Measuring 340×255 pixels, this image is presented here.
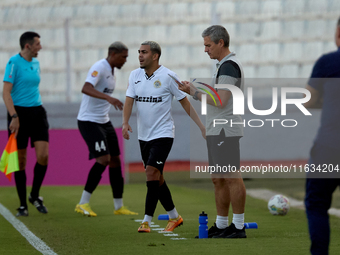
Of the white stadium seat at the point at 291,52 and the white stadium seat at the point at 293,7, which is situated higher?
the white stadium seat at the point at 293,7

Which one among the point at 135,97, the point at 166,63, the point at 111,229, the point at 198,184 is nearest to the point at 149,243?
the point at 111,229

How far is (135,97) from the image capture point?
19.8 ft

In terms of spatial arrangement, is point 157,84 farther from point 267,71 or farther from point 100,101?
point 267,71

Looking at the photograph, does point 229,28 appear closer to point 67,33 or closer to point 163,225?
point 67,33

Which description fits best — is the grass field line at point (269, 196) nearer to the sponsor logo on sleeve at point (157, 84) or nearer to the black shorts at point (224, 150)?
the black shorts at point (224, 150)

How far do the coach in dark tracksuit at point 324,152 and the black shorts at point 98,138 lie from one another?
390 centimetres

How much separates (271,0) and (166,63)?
3.10 metres

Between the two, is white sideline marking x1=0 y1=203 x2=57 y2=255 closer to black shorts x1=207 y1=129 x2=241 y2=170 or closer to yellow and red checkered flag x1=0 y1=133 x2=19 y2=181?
yellow and red checkered flag x1=0 y1=133 x2=19 y2=181

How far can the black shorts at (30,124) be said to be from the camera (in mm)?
7367

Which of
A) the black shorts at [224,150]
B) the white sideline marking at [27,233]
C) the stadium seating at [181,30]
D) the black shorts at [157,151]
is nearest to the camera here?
the white sideline marking at [27,233]

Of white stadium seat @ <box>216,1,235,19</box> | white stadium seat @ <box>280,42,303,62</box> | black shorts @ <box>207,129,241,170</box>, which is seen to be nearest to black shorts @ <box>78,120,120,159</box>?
black shorts @ <box>207,129,241,170</box>

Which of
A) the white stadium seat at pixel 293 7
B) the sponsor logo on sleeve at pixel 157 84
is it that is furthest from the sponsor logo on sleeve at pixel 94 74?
the white stadium seat at pixel 293 7

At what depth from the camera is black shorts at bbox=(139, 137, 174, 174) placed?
5.82 metres

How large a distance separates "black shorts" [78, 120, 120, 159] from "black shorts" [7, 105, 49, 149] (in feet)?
1.53
